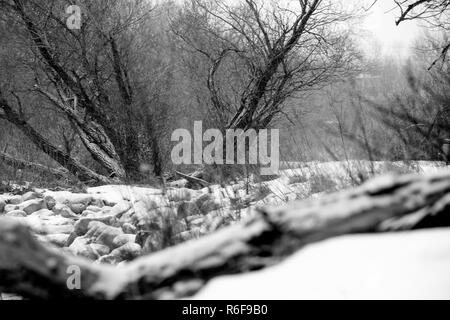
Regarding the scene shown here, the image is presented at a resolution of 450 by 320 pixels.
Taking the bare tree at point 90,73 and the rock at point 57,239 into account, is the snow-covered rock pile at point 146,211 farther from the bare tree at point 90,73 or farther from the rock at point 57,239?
the bare tree at point 90,73

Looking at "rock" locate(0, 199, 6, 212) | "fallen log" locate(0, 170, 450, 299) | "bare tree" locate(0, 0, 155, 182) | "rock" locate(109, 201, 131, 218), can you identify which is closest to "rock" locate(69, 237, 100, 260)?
"rock" locate(109, 201, 131, 218)

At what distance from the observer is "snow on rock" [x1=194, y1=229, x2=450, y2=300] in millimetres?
1126

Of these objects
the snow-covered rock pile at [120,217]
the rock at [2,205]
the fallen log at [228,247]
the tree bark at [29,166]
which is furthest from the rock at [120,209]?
the fallen log at [228,247]

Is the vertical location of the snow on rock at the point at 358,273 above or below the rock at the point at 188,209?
below

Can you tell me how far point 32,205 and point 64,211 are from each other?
500mm

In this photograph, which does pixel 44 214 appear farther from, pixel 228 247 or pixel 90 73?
pixel 228 247

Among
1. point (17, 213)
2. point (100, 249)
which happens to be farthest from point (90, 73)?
point (100, 249)

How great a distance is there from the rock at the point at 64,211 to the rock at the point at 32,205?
0.63ft

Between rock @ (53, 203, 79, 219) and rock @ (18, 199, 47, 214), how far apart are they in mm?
193

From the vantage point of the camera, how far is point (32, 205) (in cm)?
516

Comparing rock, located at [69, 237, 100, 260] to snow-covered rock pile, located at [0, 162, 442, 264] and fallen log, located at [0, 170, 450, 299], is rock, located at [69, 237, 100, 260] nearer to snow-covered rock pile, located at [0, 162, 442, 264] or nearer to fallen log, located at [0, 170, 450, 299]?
snow-covered rock pile, located at [0, 162, 442, 264]

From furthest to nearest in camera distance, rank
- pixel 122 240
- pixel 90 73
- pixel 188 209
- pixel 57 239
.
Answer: pixel 90 73, pixel 188 209, pixel 57 239, pixel 122 240

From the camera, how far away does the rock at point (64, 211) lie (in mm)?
4961
